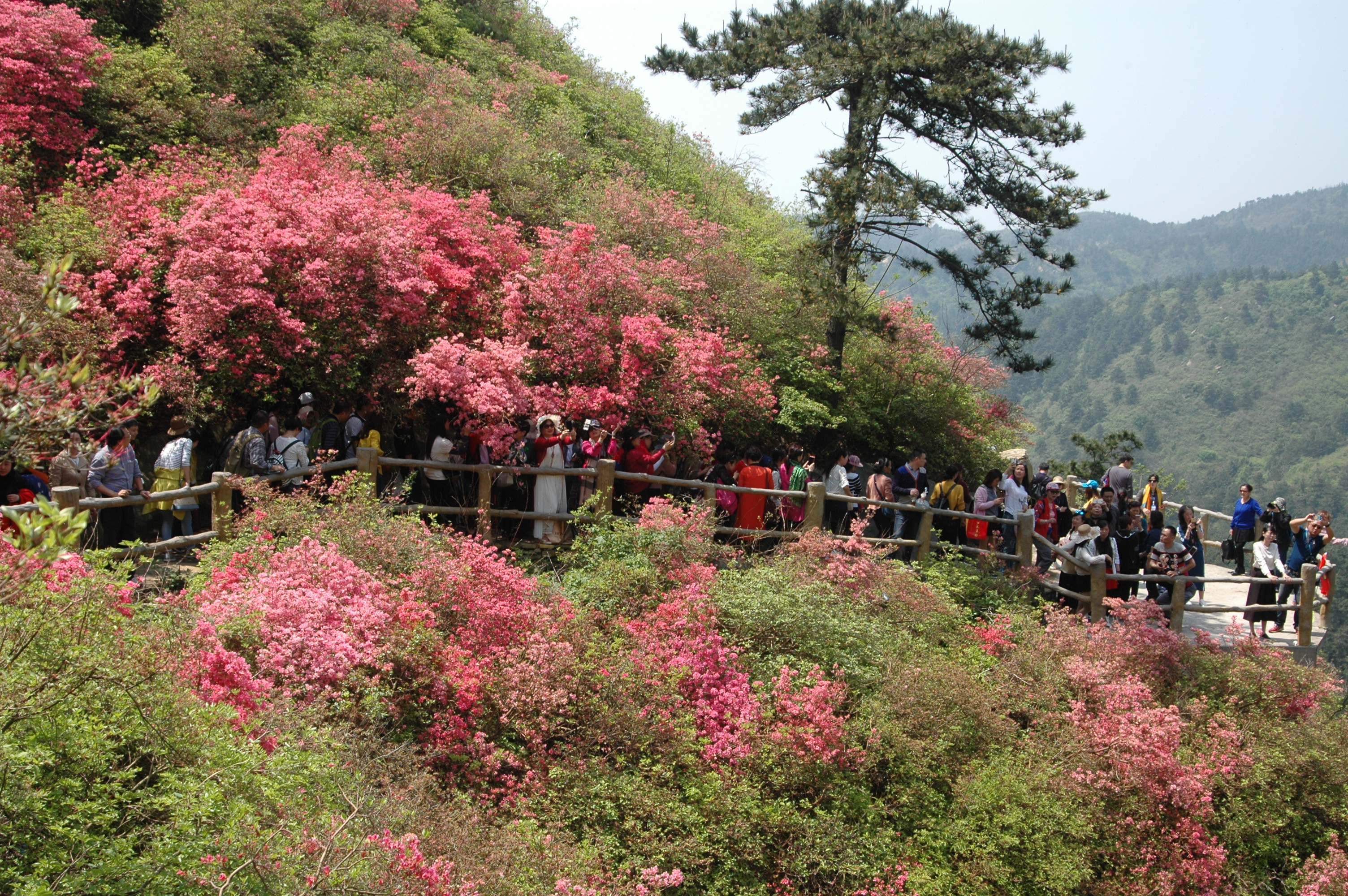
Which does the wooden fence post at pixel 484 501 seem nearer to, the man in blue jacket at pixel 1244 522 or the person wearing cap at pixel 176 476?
the person wearing cap at pixel 176 476

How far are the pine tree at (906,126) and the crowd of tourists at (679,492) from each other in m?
2.89

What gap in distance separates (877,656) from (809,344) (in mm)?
6113

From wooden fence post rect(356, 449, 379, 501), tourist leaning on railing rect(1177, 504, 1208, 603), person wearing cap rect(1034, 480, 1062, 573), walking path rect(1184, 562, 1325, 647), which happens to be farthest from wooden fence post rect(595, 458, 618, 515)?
tourist leaning on railing rect(1177, 504, 1208, 603)

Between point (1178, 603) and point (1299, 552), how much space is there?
2.26 meters

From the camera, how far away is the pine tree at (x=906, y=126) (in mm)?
12773

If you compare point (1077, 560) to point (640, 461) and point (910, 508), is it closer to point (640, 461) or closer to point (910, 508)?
point (910, 508)

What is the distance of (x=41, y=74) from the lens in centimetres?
1175

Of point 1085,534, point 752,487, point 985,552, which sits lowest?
point 985,552

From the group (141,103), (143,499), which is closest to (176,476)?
(143,499)

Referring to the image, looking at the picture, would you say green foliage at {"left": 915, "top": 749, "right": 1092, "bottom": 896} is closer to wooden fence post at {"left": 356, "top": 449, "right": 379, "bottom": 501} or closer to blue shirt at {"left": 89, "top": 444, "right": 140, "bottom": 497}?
wooden fence post at {"left": 356, "top": 449, "right": 379, "bottom": 501}

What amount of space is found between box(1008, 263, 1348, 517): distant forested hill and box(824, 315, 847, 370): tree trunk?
9746cm

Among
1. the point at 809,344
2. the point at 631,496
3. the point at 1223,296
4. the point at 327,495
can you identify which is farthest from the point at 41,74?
the point at 1223,296

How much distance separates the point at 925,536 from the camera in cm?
1062

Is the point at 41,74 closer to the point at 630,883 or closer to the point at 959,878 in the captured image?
the point at 630,883
